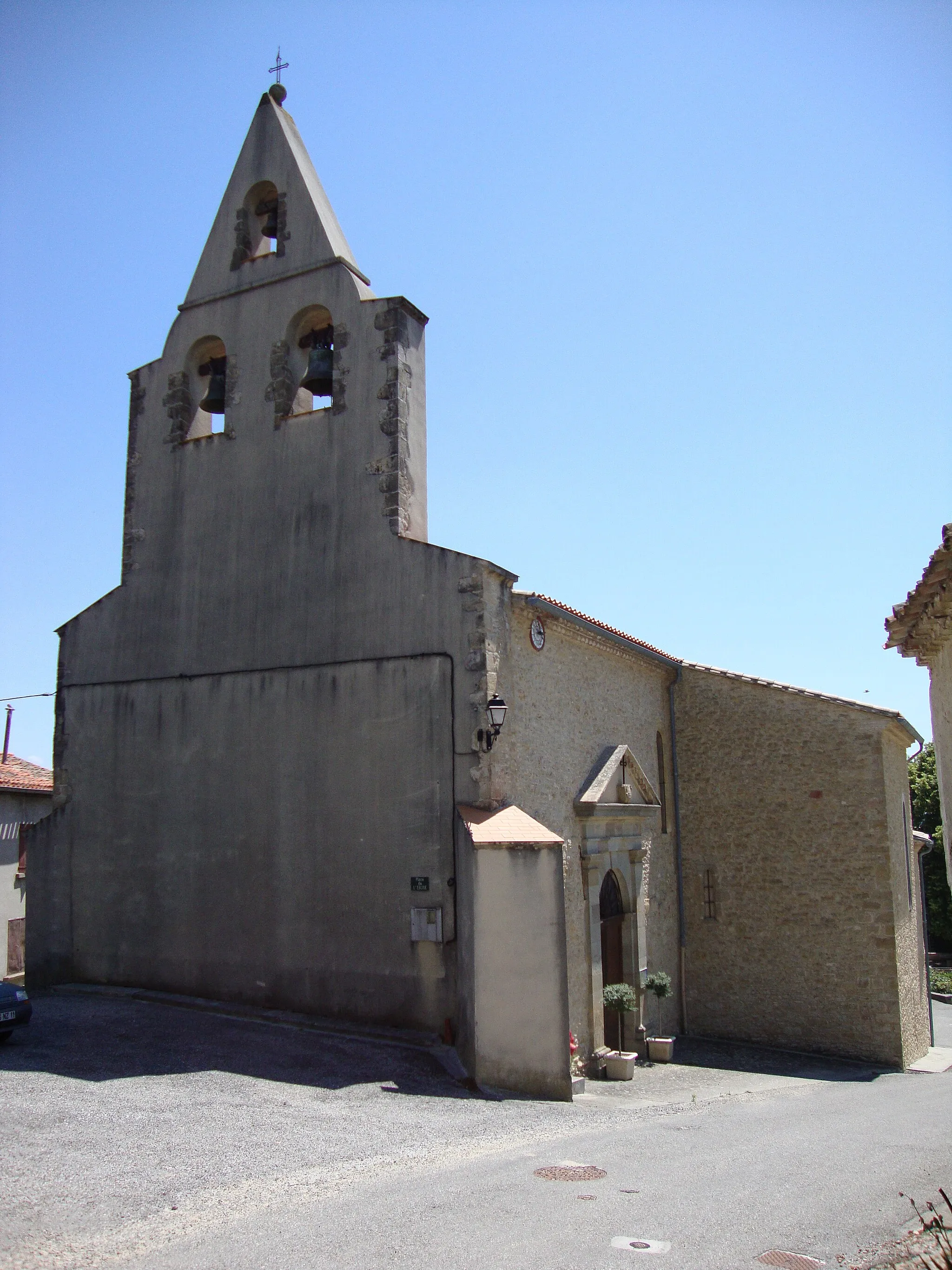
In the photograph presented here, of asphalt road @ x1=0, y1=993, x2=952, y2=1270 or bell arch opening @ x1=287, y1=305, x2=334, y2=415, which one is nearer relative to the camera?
asphalt road @ x1=0, y1=993, x2=952, y2=1270

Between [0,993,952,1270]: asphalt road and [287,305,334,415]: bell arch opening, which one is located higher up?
[287,305,334,415]: bell arch opening

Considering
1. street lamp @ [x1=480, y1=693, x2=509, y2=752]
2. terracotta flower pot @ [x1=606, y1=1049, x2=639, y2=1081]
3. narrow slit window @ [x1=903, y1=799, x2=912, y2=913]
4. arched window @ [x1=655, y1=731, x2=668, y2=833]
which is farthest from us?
narrow slit window @ [x1=903, y1=799, x2=912, y2=913]

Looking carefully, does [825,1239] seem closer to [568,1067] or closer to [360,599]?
[568,1067]

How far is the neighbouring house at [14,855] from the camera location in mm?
20109

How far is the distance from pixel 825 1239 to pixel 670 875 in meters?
11.2

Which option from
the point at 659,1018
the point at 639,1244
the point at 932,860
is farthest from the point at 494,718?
the point at 932,860

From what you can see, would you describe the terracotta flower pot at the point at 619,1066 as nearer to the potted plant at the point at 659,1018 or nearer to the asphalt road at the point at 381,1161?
the asphalt road at the point at 381,1161

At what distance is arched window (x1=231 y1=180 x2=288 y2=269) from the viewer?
14.3 meters

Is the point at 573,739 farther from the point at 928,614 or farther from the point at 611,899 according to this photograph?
the point at 928,614

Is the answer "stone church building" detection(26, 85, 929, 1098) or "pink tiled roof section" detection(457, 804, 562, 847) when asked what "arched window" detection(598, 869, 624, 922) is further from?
"pink tiled roof section" detection(457, 804, 562, 847)

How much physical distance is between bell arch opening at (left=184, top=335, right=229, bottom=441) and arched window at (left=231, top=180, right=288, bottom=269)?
124 cm

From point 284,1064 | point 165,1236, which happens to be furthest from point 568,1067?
point 165,1236

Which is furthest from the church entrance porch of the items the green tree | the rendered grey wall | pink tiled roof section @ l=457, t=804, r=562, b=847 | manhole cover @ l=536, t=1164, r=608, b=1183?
the green tree

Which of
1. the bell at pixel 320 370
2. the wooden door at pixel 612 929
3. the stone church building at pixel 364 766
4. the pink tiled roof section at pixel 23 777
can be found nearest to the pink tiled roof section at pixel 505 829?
the stone church building at pixel 364 766
